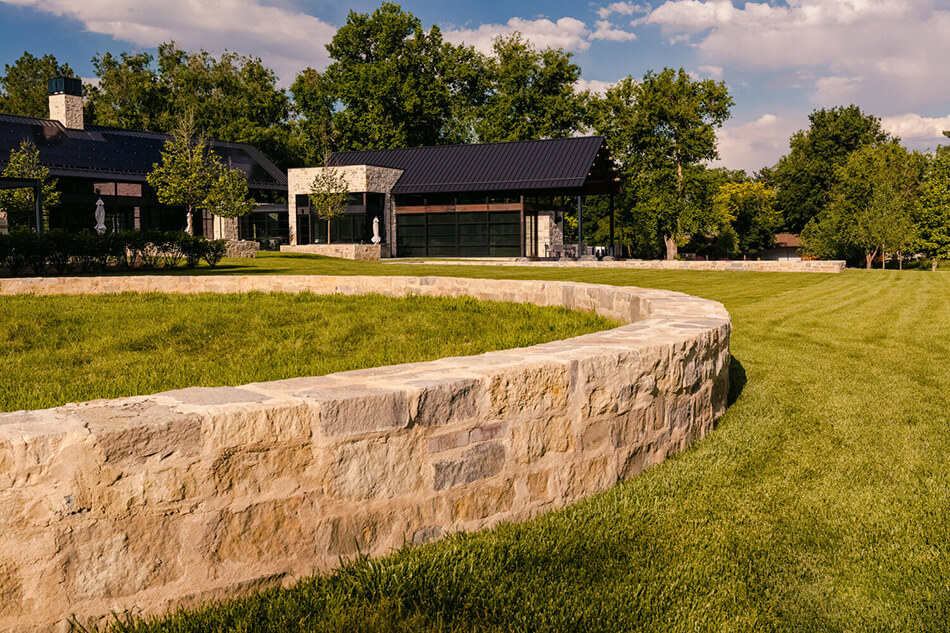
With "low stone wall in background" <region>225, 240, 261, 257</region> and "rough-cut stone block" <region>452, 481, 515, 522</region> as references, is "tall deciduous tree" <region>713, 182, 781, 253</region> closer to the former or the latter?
"low stone wall in background" <region>225, 240, 261, 257</region>

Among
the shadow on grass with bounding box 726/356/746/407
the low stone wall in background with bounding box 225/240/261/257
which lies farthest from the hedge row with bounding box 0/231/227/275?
the shadow on grass with bounding box 726/356/746/407

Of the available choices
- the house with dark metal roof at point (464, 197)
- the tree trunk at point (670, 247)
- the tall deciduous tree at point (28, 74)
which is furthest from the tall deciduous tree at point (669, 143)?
the tall deciduous tree at point (28, 74)

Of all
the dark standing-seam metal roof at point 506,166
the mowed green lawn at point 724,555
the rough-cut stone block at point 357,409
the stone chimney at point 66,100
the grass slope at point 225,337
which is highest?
the stone chimney at point 66,100

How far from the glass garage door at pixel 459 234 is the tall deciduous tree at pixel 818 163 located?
1555 inches

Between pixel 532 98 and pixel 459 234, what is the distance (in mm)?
15850

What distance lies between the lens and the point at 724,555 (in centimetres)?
344

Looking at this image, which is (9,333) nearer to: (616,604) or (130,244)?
(616,604)

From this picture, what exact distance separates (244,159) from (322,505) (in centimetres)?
4263

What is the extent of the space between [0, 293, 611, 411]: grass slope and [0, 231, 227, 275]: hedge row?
5604 mm

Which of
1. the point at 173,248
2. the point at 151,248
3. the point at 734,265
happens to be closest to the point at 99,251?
the point at 151,248

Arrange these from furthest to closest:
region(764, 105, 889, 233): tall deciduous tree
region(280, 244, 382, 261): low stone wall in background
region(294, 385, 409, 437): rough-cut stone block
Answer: region(764, 105, 889, 233): tall deciduous tree, region(280, 244, 382, 261): low stone wall in background, region(294, 385, 409, 437): rough-cut stone block

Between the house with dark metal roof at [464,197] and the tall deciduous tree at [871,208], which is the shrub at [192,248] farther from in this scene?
the tall deciduous tree at [871,208]

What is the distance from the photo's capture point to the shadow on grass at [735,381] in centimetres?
634

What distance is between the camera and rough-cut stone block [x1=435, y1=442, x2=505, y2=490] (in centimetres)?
335
